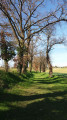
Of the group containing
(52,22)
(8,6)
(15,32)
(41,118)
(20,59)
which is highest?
(8,6)

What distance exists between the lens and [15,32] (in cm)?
1545

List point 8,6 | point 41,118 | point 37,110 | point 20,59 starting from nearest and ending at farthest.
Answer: point 41,118 → point 37,110 → point 8,6 → point 20,59

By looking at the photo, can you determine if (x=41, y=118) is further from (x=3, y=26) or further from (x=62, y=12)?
(x=3, y=26)

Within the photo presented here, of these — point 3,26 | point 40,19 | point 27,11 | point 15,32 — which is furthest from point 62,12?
point 3,26

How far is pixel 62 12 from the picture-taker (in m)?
14.6

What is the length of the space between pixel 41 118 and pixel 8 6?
14.1 meters

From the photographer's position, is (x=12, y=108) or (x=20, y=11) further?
(x=20, y=11)

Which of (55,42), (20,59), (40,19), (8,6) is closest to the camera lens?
(8,6)

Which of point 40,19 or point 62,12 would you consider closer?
point 62,12

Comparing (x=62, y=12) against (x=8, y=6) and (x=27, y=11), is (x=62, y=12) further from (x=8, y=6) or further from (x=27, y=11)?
(x=8, y=6)

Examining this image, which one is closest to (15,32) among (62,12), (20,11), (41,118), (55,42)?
(20,11)

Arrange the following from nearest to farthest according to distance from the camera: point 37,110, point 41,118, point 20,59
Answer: point 41,118 < point 37,110 < point 20,59

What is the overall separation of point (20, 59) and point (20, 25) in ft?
15.7

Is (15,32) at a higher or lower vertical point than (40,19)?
lower
